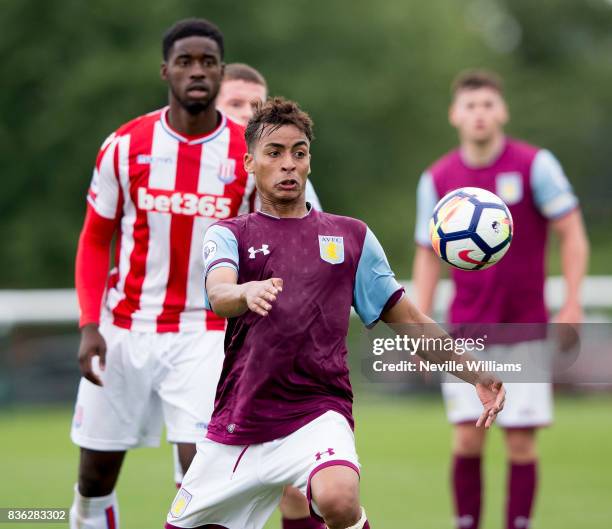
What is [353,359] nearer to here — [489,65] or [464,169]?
[464,169]

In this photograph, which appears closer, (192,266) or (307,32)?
(192,266)

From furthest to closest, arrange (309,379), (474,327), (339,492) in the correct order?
(474,327)
(309,379)
(339,492)

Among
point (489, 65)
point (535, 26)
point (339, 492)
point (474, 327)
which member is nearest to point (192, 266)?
point (339, 492)

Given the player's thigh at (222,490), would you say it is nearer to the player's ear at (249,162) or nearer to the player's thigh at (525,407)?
the player's ear at (249,162)

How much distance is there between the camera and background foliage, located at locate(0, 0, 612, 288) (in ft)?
92.8

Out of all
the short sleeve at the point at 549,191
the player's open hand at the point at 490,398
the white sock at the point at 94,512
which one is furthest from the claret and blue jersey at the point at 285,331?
the short sleeve at the point at 549,191

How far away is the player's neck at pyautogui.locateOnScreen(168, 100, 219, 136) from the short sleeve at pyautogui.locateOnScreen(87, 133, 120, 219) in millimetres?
283

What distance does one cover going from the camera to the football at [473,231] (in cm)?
494

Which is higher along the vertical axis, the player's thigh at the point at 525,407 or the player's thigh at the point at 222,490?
the player's thigh at the point at 525,407

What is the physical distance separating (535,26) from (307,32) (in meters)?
28.8

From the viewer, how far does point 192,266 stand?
5.55m

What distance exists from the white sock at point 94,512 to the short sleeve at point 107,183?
4.21ft

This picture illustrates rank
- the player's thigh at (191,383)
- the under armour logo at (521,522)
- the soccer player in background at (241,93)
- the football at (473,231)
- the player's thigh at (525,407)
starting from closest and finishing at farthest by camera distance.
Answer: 1. the football at (473,231)
2. the player's thigh at (191,383)
3. the soccer player in background at (241,93)
4. the under armour logo at (521,522)
5. the player's thigh at (525,407)

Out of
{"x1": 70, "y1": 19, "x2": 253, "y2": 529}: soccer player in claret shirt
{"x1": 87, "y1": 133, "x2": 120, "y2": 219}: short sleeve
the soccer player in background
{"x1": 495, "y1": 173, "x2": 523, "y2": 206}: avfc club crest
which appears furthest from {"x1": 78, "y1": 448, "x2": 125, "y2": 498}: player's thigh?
{"x1": 495, "y1": 173, "x2": 523, "y2": 206}: avfc club crest
